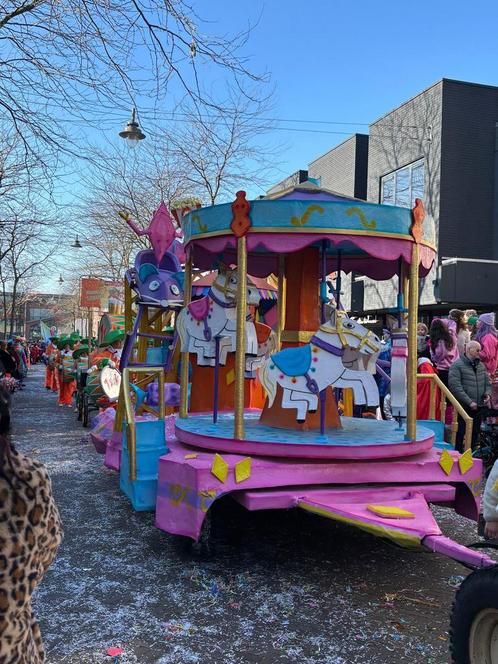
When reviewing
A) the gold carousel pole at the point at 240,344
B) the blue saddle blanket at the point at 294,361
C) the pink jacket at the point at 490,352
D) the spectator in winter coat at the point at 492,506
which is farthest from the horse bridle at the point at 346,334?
the pink jacket at the point at 490,352

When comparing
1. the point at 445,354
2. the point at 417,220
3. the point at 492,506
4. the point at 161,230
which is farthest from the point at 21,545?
the point at 445,354

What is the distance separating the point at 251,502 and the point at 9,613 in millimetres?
2799

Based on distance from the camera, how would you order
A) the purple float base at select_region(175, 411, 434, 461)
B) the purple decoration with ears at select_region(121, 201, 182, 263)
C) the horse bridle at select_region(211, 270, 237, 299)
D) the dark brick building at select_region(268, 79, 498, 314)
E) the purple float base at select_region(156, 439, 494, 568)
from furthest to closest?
1. the dark brick building at select_region(268, 79, 498, 314)
2. the purple decoration with ears at select_region(121, 201, 182, 263)
3. the horse bridle at select_region(211, 270, 237, 299)
4. the purple float base at select_region(175, 411, 434, 461)
5. the purple float base at select_region(156, 439, 494, 568)

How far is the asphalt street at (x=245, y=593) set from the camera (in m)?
3.33

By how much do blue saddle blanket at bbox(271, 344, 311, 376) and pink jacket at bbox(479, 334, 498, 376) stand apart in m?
3.99

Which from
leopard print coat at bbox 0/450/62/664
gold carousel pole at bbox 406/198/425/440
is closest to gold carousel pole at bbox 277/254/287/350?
gold carousel pole at bbox 406/198/425/440

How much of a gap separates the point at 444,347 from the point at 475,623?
638 cm

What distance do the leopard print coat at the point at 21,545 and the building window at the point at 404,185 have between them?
18258 millimetres

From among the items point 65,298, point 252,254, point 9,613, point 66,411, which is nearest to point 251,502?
point 9,613

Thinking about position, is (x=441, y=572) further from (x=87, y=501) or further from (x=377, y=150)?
(x=377, y=150)

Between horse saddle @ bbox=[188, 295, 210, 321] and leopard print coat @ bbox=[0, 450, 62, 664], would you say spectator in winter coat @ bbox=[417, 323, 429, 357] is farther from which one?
leopard print coat @ bbox=[0, 450, 62, 664]

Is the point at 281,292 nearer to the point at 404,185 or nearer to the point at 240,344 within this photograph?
the point at 240,344

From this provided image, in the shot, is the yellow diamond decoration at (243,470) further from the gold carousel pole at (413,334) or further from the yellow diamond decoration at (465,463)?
the yellow diamond decoration at (465,463)

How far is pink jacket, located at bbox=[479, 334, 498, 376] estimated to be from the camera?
26.5ft
